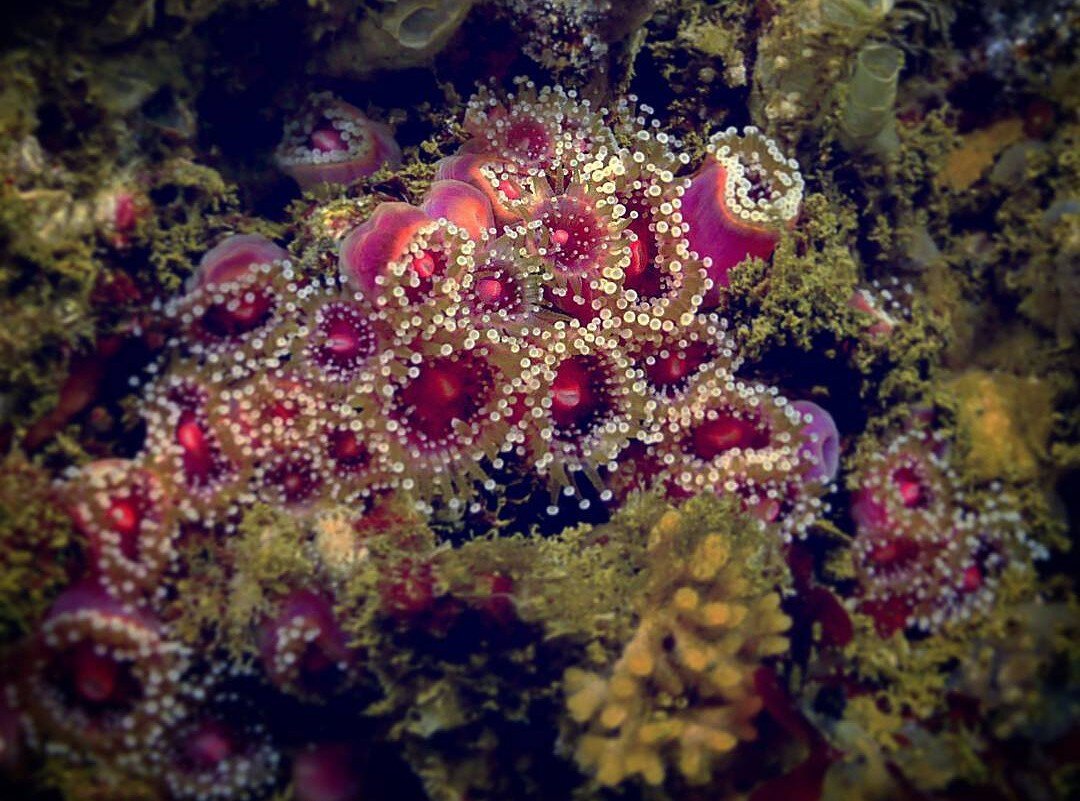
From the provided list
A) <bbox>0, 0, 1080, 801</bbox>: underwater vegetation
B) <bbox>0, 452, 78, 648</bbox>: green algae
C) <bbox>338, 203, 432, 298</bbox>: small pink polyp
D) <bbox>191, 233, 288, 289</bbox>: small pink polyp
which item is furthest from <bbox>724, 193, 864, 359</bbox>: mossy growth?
<bbox>0, 452, 78, 648</bbox>: green algae

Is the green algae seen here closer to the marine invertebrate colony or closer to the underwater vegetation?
the underwater vegetation

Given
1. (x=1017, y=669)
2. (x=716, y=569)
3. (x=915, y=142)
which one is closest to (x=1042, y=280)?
(x=915, y=142)

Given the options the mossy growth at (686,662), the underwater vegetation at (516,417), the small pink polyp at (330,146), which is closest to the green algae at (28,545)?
the underwater vegetation at (516,417)

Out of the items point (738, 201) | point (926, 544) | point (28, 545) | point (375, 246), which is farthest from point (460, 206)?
point (926, 544)

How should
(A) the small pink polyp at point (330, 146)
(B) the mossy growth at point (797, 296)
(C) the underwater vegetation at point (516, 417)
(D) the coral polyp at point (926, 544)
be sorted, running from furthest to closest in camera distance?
(A) the small pink polyp at point (330, 146) → (B) the mossy growth at point (797, 296) → (D) the coral polyp at point (926, 544) → (C) the underwater vegetation at point (516, 417)

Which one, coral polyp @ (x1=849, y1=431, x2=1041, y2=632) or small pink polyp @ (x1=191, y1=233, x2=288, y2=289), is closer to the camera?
small pink polyp @ (x1=191, y1=233, x2=288, y2=289)

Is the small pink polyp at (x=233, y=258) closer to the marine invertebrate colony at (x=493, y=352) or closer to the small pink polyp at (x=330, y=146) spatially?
the marine invertebrate colony at (x=493, y=352)

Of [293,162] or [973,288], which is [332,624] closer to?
[293,162]

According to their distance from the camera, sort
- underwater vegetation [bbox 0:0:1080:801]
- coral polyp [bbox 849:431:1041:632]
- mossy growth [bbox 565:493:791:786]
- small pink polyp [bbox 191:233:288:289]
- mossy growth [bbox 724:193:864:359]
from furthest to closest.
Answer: mossy growth [bbox 724:193:864:359]
coral polyp [bbox 849:431:1041:632]
small pink polyp [bbox 191:233:288:289]
mossy growth [bbox 565:493:791:786]
underwater vegetation [bbox 0:0:1080:801]
